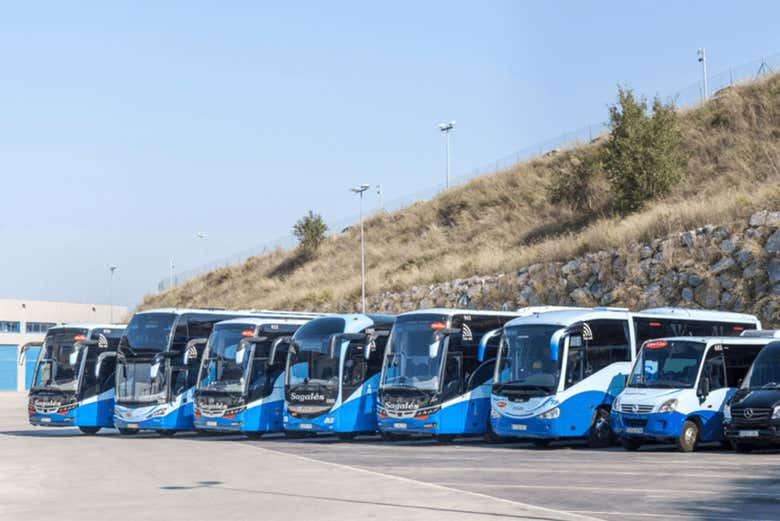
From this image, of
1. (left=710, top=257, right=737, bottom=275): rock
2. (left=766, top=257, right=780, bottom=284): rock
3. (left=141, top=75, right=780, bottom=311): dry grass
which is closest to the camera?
(left=766, top=257, right=780, bottom=284): rock

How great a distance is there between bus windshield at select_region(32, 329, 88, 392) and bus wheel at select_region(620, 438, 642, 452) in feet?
57.3

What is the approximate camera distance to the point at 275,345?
102 ft

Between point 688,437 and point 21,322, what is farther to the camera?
point 21,322

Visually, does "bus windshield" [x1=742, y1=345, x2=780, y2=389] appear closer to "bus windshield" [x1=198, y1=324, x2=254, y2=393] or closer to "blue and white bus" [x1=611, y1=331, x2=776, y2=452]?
"blue and white bus" [x1=611, y1=331, x2=776, y2=452]

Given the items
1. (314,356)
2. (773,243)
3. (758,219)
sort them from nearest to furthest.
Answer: (314,356), (773,243), (758,219)

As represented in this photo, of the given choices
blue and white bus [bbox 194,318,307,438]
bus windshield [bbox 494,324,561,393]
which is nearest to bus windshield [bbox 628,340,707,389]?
bus windshield [bbox 494,324,561,393]

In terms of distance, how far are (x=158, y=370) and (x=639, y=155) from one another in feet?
89.1

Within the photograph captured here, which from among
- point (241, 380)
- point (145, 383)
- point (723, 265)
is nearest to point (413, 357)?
point (241, 380)

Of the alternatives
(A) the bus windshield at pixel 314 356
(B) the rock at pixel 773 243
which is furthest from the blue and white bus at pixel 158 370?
(B) the rock at pixel 773 243

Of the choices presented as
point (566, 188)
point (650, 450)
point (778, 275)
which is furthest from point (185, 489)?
point (566, 188)

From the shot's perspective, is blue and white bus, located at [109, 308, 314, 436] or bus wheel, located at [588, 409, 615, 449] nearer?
bus wheel, located at [588, 409, 615, 449]

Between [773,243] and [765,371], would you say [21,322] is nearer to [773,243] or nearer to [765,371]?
[773,243]

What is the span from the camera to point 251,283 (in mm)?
82500

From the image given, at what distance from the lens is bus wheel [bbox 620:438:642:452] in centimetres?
2538
